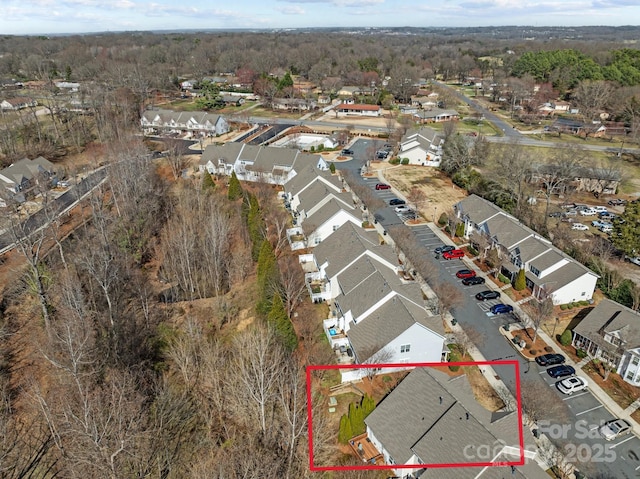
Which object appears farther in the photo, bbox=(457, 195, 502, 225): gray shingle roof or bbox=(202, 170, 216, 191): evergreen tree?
bbox=(202, 170, 216, 191): evergreen tree

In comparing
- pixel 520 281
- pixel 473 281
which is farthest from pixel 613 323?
pixel 473 281

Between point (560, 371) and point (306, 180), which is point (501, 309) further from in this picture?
point (306, 180)

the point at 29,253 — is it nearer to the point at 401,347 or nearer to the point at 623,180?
the point at 401,347

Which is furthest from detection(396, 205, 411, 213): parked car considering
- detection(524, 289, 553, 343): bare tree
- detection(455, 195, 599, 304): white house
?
detection(524, 289, 553, 343): bare tree

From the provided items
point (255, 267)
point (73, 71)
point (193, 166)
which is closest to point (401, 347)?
point (255, 267)

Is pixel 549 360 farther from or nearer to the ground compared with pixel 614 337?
nearer to the ground

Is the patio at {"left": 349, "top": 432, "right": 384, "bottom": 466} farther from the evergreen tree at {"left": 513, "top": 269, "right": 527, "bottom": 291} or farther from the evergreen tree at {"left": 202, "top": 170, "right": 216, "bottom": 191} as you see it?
the evergreen tree at {"left": 202, "top": 170, "right": 216, "bottom": 191}
